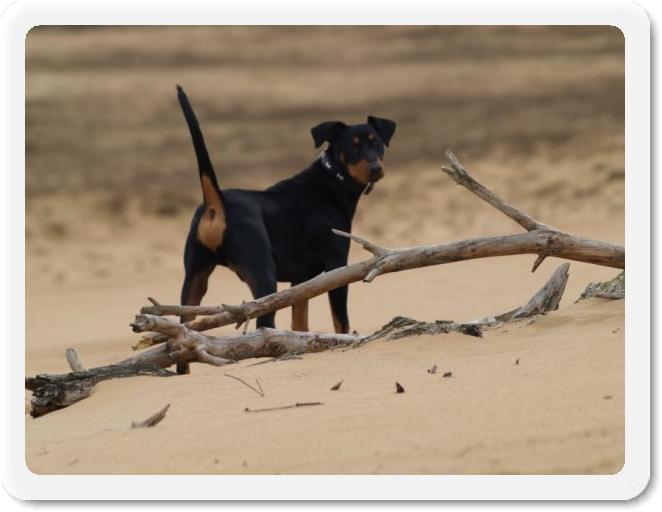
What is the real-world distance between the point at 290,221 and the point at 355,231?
304 inches

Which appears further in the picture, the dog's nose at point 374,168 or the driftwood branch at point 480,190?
the dog's nose at point 374,168

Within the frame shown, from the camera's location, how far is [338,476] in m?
4.80

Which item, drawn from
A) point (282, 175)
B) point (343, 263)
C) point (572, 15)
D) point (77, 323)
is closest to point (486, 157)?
point (282, 175)

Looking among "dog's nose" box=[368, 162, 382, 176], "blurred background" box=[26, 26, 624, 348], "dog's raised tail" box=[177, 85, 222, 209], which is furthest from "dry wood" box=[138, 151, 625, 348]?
"blurred background" box=[26, 26, 624, 348]

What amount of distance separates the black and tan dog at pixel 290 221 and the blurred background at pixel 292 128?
499 cm

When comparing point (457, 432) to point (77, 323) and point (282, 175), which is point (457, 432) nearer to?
point (77, 323)

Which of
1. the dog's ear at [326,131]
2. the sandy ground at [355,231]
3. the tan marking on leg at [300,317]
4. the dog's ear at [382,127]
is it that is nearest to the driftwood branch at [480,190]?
the sandy ground at [355,231]

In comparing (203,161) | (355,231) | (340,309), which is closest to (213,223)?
(203,161)

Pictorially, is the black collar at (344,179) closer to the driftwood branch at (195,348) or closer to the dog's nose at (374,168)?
the dog's nose at (374,168)

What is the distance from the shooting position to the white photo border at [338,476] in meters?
4.77

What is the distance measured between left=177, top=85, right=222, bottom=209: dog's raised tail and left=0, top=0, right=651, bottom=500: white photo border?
4.24ft

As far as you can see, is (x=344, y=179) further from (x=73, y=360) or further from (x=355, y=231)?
(x=355, y=231)

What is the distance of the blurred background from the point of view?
16.5 m

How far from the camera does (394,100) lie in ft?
67.2
